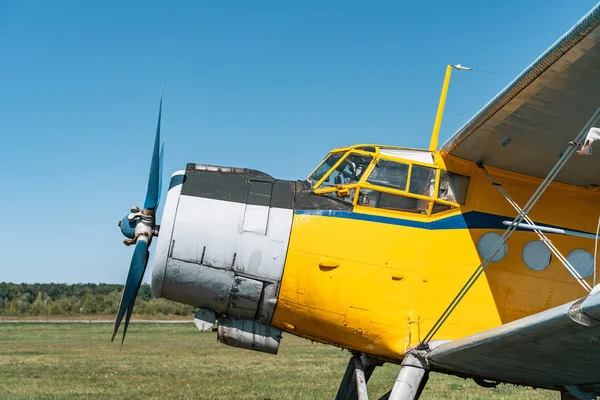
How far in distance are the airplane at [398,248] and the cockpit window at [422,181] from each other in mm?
15

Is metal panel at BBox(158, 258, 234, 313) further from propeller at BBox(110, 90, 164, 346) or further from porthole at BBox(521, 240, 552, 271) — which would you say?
porthole at BBox(521, 240, 552, 271)

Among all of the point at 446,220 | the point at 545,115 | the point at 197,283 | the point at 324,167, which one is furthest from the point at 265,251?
the point at 545,115

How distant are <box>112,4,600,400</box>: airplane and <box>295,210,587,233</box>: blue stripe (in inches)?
0.5

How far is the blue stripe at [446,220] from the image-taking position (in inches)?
314

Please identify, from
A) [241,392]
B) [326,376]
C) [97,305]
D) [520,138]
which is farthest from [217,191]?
[97,305]

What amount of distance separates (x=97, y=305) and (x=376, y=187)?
5566cm

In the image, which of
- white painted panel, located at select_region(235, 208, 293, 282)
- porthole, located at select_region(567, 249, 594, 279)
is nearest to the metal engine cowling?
white painted panel, located at select_region(235, 208, 293, 282)

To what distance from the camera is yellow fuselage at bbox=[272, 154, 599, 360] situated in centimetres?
788

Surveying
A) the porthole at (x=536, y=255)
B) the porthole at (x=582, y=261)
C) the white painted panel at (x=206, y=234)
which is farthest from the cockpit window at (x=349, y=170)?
the porthole at (x=582, y=261)

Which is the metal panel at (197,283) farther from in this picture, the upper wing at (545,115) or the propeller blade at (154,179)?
the upper wing at (545,115)

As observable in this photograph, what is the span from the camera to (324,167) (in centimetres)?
854

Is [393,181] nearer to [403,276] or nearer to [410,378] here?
[403,276]

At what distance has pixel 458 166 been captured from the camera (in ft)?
27.0

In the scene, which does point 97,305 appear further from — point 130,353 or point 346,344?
point 346,344
